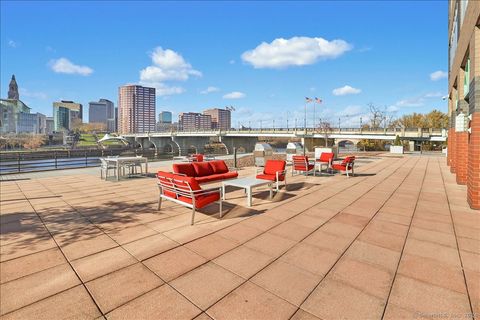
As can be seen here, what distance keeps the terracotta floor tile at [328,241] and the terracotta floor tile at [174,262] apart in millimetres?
1921

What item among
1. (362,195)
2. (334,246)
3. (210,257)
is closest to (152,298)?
(210,257)

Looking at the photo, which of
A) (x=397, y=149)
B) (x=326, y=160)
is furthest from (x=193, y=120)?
(x=326, y=160)

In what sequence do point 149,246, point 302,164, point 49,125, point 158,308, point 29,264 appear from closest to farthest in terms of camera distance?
point 158,308 < point 29,264 < point 149,246 < point 302,164 < point 49,125

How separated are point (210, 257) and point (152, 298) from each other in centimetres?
110

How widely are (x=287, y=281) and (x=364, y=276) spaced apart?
102 centimetres

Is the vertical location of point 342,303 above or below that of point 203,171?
below

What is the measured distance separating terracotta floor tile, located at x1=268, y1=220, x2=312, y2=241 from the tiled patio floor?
0.07 feet

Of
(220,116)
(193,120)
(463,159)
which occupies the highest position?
(220,116)

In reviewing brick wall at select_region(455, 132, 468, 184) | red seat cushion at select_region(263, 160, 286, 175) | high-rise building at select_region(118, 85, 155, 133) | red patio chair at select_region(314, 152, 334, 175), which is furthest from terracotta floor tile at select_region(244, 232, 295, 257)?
high-rise building at select_region(118, 85, 155, 133)

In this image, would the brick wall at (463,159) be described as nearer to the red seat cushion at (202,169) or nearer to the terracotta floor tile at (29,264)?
the red seat cushion at (202,169)

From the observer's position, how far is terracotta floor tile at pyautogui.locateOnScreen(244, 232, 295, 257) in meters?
3.95

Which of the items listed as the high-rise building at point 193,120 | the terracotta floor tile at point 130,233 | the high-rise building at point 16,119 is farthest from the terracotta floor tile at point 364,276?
the high-rise building at point 193,120

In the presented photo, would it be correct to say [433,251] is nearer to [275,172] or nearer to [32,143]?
[275,172]

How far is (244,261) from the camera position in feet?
11.9
